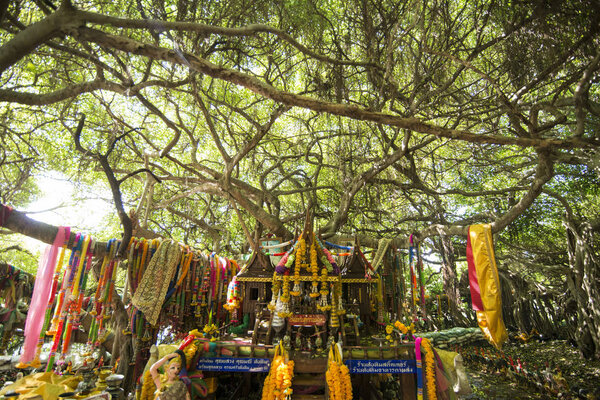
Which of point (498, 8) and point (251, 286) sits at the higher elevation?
point (498, 8)

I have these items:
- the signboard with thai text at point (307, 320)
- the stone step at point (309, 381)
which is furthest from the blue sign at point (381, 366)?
the signboard with thai text at point (307, 320)

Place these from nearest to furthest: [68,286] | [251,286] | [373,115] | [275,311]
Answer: [373,115] → [68,286] → [275,311] → [251,286]

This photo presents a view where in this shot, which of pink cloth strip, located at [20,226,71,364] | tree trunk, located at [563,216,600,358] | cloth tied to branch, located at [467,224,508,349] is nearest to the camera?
pink cloth strip, located at [20,226,71,364]

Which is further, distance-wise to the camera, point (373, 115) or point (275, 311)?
point (275, 311)

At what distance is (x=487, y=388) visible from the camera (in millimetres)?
8258

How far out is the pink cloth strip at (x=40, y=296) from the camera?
4266mm

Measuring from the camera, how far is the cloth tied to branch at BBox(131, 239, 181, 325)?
5102 millimetres

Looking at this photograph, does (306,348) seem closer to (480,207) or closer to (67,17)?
(67,17)

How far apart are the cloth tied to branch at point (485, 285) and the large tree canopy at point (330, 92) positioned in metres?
1.22

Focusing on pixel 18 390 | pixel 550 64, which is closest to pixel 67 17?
pixel 18 390

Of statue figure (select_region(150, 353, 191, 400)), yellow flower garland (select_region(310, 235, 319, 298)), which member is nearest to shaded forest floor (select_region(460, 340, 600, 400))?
yellow flower garland (select_region(310, 235, 319, 298))

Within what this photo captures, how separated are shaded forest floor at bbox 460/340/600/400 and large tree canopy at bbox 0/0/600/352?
1.22 meters

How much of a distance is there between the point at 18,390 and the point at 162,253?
2.34 m

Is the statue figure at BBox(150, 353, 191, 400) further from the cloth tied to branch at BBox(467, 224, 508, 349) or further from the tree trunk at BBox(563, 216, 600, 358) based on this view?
the tree trunk at BBox(563, 216, 600, 358)
